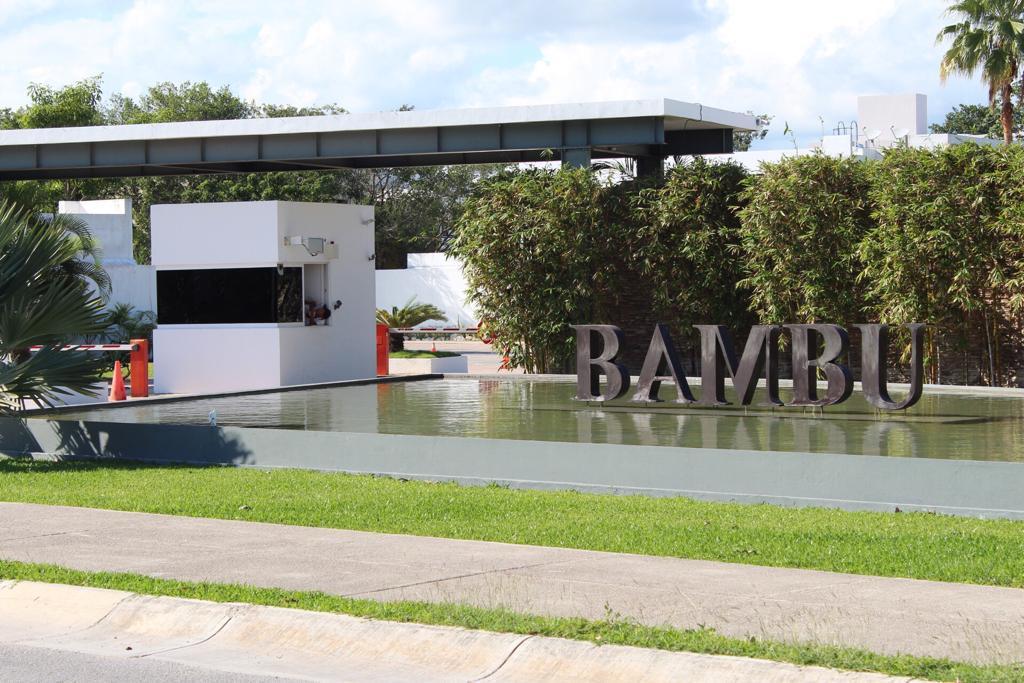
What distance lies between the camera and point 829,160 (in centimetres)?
2558

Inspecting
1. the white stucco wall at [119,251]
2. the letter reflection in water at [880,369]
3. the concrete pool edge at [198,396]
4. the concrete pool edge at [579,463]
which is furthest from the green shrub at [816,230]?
the white stucco wall at [119,251]

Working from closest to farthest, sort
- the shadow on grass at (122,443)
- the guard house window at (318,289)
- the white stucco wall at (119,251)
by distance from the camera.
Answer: the shadow on grass at (122,443)
the guard house window at (318,289)
the white stucco wall at (119,251)

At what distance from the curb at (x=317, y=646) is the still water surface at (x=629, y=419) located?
699 cm

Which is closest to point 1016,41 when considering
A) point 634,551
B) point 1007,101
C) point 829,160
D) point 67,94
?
point 1007,101

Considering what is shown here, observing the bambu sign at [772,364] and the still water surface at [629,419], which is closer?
the still water surface at [629,419]

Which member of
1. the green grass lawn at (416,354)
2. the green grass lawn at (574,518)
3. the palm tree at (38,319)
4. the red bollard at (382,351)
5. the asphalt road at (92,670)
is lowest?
the asphalt road at (92,670)

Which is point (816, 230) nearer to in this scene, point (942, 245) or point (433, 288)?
point (942, 245)

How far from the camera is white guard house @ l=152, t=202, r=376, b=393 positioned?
25.5 meters

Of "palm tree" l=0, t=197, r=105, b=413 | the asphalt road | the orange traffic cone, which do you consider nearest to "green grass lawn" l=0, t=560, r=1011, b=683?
the asphalt road

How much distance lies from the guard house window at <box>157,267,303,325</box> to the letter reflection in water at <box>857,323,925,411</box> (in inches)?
500

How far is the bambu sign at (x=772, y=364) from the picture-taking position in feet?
52.1

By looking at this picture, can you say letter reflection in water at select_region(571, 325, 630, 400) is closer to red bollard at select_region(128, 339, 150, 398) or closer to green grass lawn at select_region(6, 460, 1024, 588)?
green grass lawn at select_region(6, 460, 1024, 588)

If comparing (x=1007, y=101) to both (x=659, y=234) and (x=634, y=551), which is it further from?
(x=634, y=551)

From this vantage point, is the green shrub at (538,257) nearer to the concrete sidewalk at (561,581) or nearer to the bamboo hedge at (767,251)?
the bamboo hedge at (767,251)
